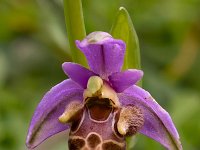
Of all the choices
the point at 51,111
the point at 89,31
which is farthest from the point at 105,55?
the point at 89,31

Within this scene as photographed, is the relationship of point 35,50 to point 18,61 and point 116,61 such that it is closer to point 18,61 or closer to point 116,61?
point 18,61

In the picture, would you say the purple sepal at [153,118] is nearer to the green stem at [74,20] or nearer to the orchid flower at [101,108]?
the orchid flower at [101,108]

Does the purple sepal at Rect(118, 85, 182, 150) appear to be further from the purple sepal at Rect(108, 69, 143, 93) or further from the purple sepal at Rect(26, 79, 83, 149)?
the purple sepal at Rect(26, 79, 83, 149)

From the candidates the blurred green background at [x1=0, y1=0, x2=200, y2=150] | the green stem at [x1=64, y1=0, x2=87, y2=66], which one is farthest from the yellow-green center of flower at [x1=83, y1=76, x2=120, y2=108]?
the blurred green background at [x1=0, y1=0, x2=200, y2=150]

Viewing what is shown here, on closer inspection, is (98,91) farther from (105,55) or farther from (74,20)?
(74,20)

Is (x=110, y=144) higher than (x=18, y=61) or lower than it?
higher

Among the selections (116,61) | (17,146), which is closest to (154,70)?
(17,146)

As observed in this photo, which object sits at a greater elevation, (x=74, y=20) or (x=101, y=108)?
(x=74, y=20)
